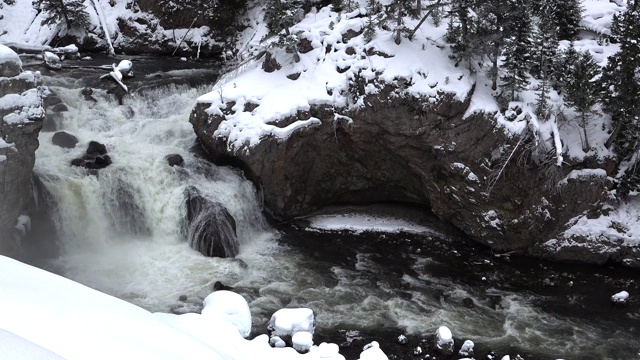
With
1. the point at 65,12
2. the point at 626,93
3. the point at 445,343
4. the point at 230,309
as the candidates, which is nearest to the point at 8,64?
the point at 230,309

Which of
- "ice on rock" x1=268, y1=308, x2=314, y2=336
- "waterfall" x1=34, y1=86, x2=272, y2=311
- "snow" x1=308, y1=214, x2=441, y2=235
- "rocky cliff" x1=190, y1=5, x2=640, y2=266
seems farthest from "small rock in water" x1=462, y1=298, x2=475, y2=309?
"waterfall" x1=34, y1=86, x2=272, y2=311

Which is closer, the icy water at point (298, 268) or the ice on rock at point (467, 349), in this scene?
the ice on rock at point (467, 349)

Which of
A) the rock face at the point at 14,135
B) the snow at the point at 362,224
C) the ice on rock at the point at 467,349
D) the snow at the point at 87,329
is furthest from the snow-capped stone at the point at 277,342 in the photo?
the rock face at the point at 14,135

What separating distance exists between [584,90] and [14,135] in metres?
17.1

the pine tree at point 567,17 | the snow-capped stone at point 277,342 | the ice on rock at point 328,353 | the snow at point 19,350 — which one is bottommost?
the snow-capped stone at point 277,342

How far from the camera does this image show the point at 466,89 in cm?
1841

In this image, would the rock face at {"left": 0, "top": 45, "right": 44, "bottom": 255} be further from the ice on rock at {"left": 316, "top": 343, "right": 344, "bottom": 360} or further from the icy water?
the ice on rock at {"left": 316, "top": 343, "right": 344, "bottom": 360}

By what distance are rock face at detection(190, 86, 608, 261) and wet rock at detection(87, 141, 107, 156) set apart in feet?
10.8

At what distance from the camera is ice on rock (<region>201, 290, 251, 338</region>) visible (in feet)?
32.4

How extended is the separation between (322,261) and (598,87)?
10.6 m

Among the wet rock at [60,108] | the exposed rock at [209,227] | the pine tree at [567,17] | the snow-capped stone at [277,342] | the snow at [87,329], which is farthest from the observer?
the pine tree at [567,17]

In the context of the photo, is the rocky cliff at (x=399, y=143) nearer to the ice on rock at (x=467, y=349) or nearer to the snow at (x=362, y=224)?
the snow at (x=362, y=224)

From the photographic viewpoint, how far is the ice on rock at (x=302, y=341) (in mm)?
12415

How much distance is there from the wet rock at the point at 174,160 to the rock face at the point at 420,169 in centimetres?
118
